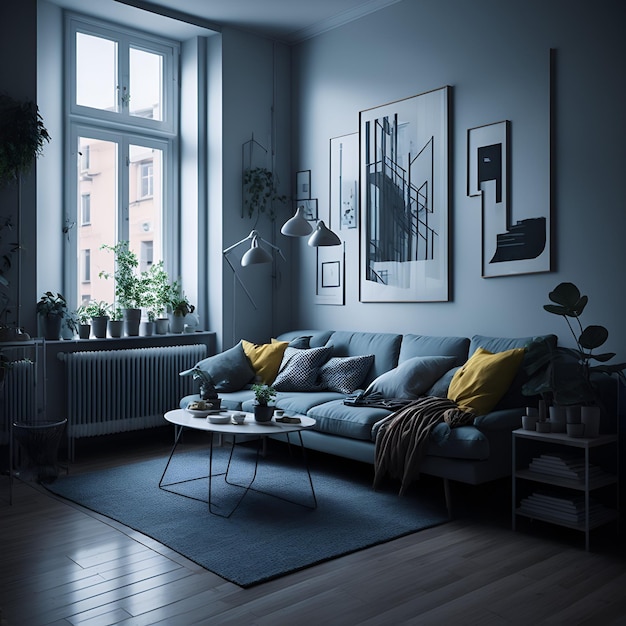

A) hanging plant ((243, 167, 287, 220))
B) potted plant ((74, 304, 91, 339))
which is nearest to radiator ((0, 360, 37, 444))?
potted plant ((74, 304, 91, 339))

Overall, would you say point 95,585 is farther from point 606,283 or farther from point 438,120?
point 438,120

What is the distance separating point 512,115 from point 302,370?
2236mm

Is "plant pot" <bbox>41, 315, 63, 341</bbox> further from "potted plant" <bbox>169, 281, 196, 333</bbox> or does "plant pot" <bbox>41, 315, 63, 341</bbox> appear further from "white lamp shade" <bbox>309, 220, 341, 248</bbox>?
"white lamp shade" <bbox>309, 220, 341, 248</bbox>

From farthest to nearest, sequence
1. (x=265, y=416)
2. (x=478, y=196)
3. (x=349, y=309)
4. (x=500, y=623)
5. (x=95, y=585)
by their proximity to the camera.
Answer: (x=349, y=309) < (x=478, y=196) < (x=265, y=416) < (x=95, y=585) < (x=500, y=623)

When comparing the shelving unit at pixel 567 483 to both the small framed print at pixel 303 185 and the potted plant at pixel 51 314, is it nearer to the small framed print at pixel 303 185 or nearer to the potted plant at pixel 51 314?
the small framed print at pixel 303 185

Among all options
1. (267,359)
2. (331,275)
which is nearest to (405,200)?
(331,275)

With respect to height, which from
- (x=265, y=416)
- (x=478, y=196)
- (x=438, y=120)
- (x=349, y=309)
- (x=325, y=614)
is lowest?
(x=325, y=614)

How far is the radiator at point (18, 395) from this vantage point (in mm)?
4738

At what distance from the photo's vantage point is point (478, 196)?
465 cm

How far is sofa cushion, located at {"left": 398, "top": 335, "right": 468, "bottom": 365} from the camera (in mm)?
4523

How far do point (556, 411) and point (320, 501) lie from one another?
138 cm

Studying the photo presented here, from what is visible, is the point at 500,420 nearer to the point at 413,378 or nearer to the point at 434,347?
the point at 413,378

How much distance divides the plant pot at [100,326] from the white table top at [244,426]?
1.48 metres

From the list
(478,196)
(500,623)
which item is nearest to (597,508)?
(500,623)
